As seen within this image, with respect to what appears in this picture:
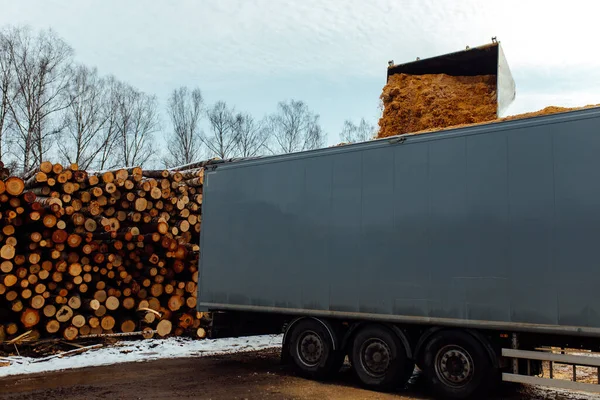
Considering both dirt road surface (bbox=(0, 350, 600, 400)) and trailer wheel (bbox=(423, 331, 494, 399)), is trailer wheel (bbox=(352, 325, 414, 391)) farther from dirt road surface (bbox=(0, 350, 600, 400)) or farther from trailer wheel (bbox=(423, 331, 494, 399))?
trailer wheel (bbox=(423, 331, 494, 399))

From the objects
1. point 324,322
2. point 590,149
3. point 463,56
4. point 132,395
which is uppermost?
point 463,56

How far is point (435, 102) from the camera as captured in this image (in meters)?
11.7

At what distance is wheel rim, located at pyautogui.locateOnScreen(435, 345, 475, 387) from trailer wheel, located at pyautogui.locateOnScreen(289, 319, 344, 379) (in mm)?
1674

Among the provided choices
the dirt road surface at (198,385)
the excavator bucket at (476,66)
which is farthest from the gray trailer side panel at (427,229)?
the excavator bucket at (476,66)

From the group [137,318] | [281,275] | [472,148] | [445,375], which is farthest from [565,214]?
[137,318]

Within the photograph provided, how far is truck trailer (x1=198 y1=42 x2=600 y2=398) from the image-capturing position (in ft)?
20.1

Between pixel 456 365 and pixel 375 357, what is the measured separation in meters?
1.18

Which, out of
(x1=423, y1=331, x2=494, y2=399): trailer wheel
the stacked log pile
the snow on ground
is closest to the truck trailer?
(x1=423, y1=331, x2=494, y2=399): trailer wheel

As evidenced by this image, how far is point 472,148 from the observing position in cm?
689

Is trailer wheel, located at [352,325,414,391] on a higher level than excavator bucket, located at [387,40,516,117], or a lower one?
lower

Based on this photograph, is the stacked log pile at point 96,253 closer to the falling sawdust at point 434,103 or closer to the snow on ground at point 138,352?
the snow on ground at point 138,352

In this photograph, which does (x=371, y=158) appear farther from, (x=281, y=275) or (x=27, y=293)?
(x=27, y=293)

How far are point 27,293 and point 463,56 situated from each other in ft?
33.7

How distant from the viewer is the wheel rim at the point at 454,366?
667 centimetres
